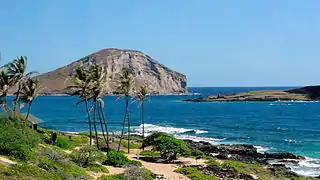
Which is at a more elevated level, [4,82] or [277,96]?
[4,82]

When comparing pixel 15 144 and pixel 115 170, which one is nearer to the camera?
pixel 15 144

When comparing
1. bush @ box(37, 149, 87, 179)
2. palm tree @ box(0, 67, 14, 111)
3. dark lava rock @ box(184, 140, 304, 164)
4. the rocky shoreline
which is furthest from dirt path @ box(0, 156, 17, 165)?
dark lava rock @ box(184, 140, 304, 164)

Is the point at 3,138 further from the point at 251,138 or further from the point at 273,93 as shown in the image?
the point at 273,93

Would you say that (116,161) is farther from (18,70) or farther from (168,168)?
(18,70)

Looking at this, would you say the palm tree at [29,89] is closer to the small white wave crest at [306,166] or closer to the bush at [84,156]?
the bush at [84,156]

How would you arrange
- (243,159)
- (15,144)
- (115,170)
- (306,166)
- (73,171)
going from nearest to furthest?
1. (15,144)
2. (73,171)
3. (115,170)
4. (306,166)
5. (243,159)

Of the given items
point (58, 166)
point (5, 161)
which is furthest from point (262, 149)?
point (5, 161)

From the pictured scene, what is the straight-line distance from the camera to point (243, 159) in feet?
128

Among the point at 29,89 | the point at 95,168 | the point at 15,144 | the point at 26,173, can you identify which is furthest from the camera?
the point at 29,89

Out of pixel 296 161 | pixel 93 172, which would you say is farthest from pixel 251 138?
pixel 93 172

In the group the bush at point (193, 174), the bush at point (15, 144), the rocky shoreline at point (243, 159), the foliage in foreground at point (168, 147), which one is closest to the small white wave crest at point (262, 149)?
the rocky shoreline at point (243, 159)

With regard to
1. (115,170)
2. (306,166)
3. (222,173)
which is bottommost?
(306,166)

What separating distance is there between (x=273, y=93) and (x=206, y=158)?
6205 inches

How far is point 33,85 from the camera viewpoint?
41.0m
